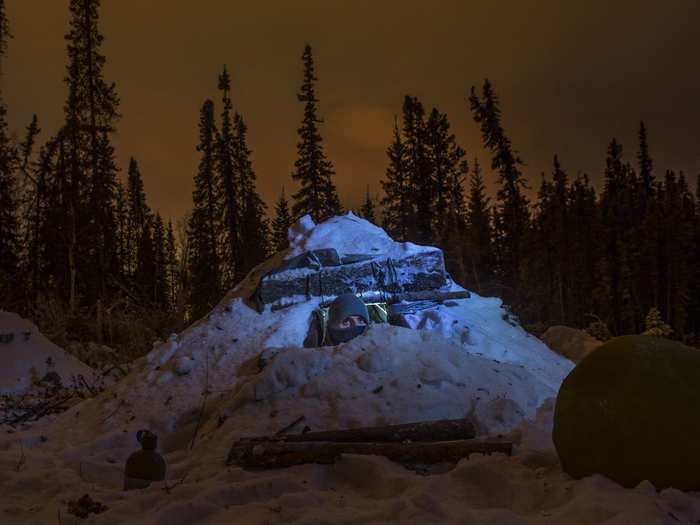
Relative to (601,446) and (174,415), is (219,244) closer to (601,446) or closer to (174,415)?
(174,415)

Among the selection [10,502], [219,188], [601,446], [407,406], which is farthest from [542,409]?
[219,188]

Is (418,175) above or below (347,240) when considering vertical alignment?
above

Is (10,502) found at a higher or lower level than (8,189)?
lower

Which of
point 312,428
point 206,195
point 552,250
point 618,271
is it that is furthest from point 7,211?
point 618,271

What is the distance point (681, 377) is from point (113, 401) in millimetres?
6421

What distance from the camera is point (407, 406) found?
4.09 meters

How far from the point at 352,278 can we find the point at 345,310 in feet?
4.66

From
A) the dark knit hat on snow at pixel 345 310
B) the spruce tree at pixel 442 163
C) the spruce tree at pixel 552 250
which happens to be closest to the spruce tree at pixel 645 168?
Answer: the spruce tree at pixel 552 250

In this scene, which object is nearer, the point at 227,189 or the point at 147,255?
the point at 227,189

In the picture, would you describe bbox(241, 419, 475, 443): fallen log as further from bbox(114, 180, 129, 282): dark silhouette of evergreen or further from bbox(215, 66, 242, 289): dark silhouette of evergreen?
bbox(114, 180, 129, 282): dark silhouette of evergreen

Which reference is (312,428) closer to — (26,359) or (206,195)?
(26,359)

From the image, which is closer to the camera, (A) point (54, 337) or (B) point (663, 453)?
(B) point (663, 453)

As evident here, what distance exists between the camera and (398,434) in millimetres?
3354

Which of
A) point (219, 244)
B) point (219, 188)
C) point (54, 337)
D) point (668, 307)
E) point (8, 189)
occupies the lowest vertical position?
point (668, 307)
